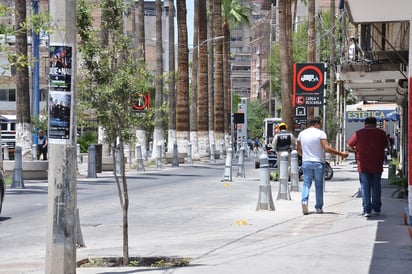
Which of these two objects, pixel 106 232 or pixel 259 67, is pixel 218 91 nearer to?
pixel 106 232

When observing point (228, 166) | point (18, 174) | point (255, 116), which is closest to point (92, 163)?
point (228, 166)

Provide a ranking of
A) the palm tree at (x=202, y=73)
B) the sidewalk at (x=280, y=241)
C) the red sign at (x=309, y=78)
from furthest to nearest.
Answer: the palm tree at (x=202, y=73) → the red sign at (x=309, y=78) → the sidewalk at (x=280, y=241)

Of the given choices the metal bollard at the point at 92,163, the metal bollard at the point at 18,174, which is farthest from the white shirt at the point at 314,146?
the metal bollard at the point at 92,163

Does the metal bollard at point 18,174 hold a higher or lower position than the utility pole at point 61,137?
lower

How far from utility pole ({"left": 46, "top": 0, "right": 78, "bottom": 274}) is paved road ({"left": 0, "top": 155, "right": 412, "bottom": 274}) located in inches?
50.3

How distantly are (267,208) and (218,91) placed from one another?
42093 mm

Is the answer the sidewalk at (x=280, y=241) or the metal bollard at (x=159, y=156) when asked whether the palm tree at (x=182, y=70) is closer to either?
the metal bollard at (x=159, y=156)

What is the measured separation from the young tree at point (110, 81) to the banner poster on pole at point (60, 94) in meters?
1.94

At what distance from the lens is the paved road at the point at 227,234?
1117 cm

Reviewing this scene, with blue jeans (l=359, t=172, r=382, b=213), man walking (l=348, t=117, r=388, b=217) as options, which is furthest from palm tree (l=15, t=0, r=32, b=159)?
blue jeans (l=359, t=172, r=382, b=213)

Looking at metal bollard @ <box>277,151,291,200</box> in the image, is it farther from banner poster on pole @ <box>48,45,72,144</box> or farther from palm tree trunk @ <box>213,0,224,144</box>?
palm tree trunk @ <box>213,0,224,144</box>

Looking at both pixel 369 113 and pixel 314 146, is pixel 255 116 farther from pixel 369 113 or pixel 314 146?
pixel 314 146

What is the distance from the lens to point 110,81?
1163cm

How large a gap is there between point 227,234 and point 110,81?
4.26 metres
